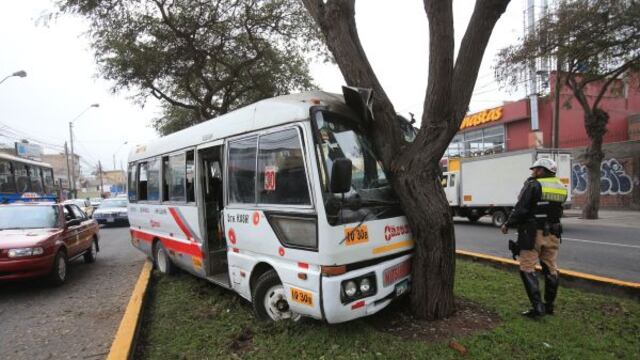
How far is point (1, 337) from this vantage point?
4980 millimetres

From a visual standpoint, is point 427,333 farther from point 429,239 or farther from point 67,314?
point 67,314

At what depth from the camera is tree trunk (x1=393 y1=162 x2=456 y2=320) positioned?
439 centimetres

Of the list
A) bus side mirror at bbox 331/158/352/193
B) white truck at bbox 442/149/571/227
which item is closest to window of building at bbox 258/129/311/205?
bus side mirror at bbox 331/158/352/193

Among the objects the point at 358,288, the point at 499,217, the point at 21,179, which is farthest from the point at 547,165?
the point at 21,179

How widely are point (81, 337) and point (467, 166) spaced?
49.1 ft

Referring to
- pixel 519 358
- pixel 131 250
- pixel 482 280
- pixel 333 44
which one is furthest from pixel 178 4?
pixel 519 358

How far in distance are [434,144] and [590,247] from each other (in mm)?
7890

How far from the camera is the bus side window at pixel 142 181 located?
8.29 m

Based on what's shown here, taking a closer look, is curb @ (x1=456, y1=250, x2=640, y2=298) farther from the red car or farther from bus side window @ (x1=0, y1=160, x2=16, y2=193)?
bus side window @ (x1=0, y1=160, x2=16, y2=193)

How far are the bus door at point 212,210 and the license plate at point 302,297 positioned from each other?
7.53 feet

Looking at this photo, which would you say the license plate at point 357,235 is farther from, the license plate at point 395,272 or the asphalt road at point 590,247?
the asphalt road at point 590,247

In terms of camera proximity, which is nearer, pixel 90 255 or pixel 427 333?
pixel 427 333

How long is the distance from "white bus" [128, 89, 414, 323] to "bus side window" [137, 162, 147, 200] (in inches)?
117

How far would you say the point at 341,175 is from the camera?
3.61 m
